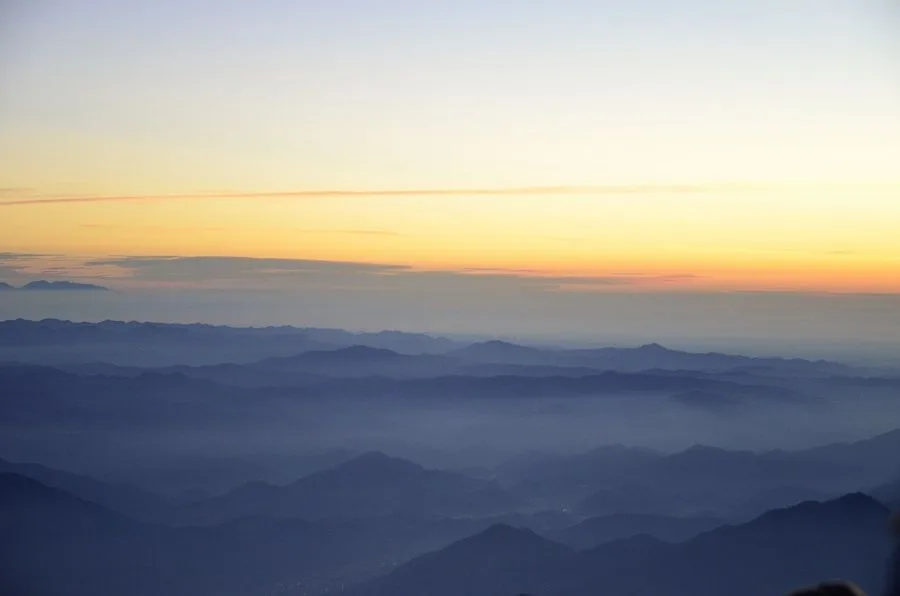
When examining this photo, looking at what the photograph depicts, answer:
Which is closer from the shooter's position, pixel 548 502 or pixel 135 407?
pixel 548 502

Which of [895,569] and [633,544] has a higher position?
[895,569]

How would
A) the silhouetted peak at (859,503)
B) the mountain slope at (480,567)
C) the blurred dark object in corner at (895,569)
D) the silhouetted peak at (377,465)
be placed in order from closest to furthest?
the blurred dark object in corner at (895,569) < the silhouetted peak at (859,503) < the mountain slope at (480,567) < the silhouetted peak at (377,465)

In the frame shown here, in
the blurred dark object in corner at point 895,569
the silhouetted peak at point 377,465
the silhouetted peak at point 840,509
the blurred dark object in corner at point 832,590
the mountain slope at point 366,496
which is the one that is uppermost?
the blurred dark object in corner at point 832,590

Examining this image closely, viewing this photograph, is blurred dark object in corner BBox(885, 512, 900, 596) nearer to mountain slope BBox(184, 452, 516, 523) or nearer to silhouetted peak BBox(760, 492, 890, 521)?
silhouetted peak BBox(760, 492, 890, 521)

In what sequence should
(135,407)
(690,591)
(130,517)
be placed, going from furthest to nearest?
(135,407) < (130,517) < (690,591)

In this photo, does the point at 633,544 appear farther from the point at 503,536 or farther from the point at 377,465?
the point at 377,465

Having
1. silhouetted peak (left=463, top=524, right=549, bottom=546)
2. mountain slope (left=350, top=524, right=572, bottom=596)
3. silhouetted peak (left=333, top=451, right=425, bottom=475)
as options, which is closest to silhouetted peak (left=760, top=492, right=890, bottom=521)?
mountain slope (left=350, top=524, right=572, bottom=596)

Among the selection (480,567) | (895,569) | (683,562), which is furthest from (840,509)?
(895,569)

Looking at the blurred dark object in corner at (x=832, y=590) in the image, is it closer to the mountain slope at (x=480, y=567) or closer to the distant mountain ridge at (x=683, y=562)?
the distant mountain ridge at (x=683, y=562)

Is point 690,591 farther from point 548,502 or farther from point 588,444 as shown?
point 588,444

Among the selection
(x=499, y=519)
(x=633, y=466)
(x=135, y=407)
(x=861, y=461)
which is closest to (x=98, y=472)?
(x=135, y=407)

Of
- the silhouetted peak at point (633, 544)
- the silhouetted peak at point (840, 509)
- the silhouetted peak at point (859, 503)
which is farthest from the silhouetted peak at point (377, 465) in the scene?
the silhouetted peak at point (859, 503)
